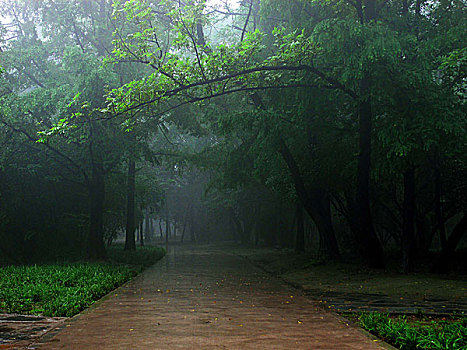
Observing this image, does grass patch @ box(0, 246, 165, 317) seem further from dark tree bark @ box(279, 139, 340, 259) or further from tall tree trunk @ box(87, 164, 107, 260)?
dark tree bark @ box(279, 139, 340, 259)

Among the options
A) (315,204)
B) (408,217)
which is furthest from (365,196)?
(315,204)

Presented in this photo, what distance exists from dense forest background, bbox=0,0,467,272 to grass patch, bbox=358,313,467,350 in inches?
251

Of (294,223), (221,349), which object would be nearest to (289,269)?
(221,349)

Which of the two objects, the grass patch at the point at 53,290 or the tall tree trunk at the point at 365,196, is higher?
the tall tree trunk at the point at 365,196

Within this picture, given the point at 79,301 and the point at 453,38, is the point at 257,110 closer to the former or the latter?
the point at 453,38

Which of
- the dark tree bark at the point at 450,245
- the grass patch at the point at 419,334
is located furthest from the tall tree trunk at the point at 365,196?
the grass patch at the point at 419,334


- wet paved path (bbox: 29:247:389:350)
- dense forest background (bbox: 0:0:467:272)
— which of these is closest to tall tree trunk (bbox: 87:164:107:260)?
dense forest background (bbox: 0:0:467:272)

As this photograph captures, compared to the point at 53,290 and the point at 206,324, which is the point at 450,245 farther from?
the point at 53,290

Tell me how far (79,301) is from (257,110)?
9.82 meters

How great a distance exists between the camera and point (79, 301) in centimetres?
938

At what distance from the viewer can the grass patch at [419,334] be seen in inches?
228

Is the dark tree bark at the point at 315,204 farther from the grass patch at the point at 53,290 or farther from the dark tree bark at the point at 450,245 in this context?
the grass patch at the point at 53,290

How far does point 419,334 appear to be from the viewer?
20.5 ft

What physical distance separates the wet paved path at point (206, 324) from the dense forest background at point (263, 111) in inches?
205
